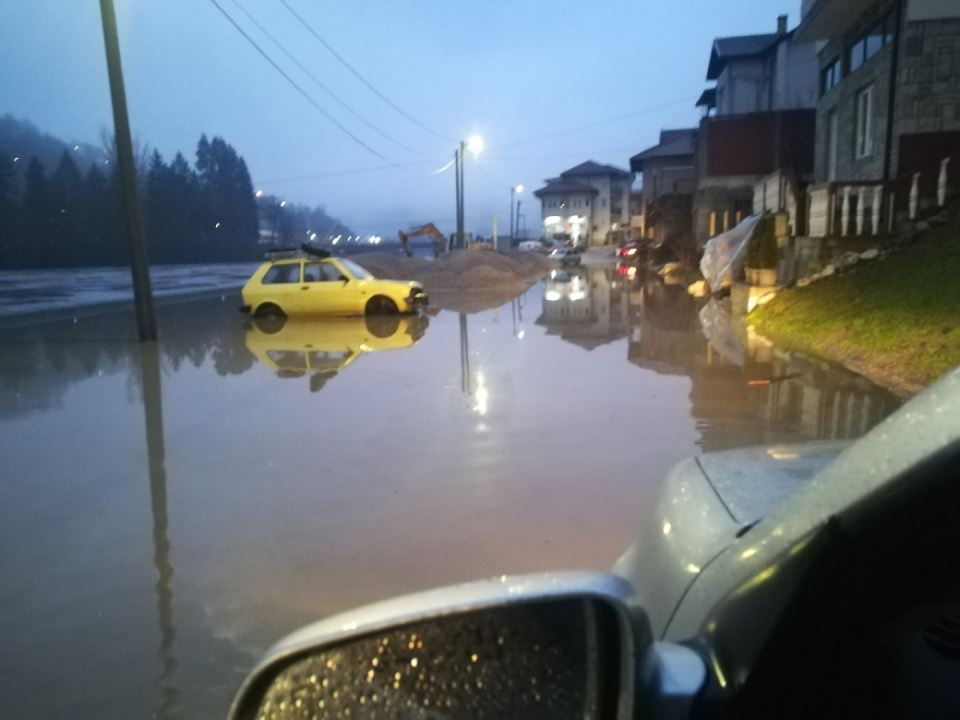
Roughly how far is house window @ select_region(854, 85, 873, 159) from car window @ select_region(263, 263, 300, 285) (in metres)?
14.5

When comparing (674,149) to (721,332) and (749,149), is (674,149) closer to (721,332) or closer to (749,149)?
(749,149)

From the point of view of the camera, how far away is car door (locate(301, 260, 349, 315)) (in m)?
17.8

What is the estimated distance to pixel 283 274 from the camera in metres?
18.2

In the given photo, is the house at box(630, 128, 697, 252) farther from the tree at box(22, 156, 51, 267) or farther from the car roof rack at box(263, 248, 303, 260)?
the tree at box(22, 156, 51, 267)

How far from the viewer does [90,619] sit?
12.6 feet

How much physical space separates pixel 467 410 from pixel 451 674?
7.14m

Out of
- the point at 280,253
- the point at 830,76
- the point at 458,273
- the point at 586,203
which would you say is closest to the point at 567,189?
the point at 586,203

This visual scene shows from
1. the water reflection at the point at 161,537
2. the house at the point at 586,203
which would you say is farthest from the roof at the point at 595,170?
the water reflection at the point at 161,537

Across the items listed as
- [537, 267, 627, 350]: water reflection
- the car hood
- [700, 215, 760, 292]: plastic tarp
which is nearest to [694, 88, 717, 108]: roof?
[537, 267, 627, 350]: water reflection

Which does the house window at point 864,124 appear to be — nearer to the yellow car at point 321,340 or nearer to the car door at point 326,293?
the yellow car at point 321,340

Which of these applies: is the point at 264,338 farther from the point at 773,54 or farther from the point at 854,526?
the point at 773,54

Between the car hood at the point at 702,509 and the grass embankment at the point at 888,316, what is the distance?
697 cm

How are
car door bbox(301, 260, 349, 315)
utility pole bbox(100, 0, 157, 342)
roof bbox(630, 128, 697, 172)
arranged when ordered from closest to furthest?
utility pole bbox(100, 0, 157, 342), car door bbox(301, 260, 349, 315), roof bbox(630, 128, 697, 172)

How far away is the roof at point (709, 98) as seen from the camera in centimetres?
4931
